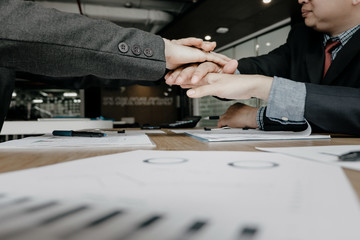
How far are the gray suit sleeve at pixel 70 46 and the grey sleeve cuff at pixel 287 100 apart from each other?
317 mm

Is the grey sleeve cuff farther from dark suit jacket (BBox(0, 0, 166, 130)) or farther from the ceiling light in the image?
the ceiling light

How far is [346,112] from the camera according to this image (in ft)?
2.26

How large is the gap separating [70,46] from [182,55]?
0.36m

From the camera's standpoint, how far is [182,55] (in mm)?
845

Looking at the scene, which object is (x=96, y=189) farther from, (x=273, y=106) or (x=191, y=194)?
(x=273, y=106)

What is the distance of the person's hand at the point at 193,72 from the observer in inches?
32.3

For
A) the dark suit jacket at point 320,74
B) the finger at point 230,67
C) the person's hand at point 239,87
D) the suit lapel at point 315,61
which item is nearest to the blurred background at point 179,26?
the dark suit jacket at point 320,74

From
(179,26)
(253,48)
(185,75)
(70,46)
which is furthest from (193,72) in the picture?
(253,48)

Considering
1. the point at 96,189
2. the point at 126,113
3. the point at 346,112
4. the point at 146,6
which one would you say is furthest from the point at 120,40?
the point at 126,113

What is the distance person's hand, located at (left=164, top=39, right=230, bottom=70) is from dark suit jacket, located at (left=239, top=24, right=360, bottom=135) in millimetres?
317

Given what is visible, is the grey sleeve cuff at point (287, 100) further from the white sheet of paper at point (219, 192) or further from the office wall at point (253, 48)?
the office wall at point (253, 48)

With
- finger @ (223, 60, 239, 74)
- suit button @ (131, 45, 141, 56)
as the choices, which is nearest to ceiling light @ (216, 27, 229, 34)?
finger @ (223, 60, 239, 74)

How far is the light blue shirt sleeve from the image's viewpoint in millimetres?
683

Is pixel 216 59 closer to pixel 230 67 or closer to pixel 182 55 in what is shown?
pixel 230 67
